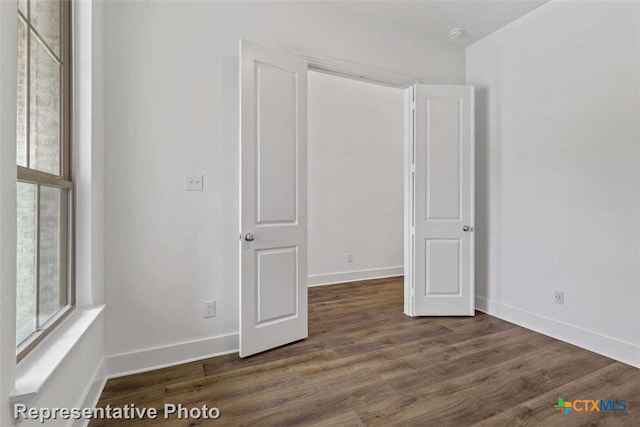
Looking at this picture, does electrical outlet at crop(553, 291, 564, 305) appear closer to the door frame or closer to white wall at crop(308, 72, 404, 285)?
the door frame

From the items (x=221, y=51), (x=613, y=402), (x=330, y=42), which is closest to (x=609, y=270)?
(x=613, y=402)

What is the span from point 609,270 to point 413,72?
8.02 ft

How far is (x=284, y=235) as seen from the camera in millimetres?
2484

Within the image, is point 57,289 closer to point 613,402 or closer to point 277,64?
point 277,64

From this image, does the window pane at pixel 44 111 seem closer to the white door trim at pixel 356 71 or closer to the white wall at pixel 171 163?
the white wall at pixel 171 163

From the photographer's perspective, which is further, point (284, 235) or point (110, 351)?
point (284, 235)

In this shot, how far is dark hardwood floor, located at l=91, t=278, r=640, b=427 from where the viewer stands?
165 cm

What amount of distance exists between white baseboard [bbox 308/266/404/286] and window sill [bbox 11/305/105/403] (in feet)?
9.58

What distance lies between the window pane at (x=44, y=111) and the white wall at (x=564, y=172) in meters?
3.57

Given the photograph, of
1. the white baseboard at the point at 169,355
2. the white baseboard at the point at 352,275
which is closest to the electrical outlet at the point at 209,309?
the white baseboard at the point at 169,355

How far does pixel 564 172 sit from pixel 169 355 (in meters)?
3.48

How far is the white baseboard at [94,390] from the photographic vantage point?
1539 millimetres

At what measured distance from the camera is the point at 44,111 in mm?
1455

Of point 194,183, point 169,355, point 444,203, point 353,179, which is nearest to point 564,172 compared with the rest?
point 444,203
